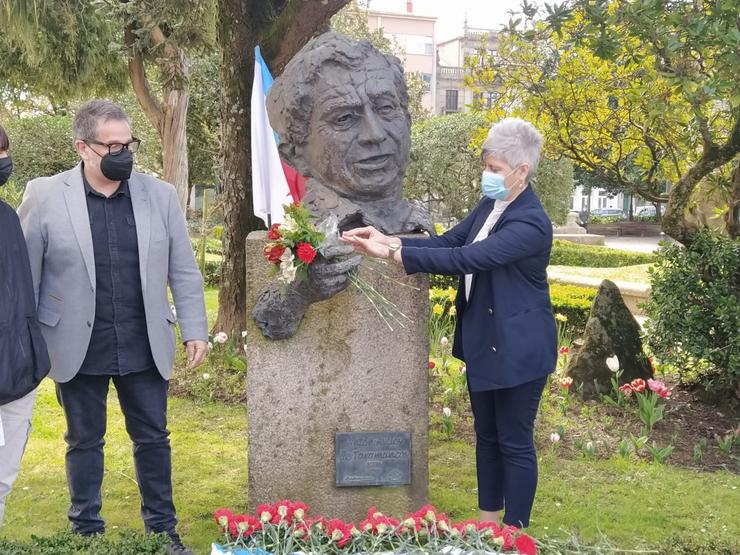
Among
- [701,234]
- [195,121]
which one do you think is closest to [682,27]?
[701,234]

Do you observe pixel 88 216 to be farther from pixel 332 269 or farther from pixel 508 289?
pixel 508 289

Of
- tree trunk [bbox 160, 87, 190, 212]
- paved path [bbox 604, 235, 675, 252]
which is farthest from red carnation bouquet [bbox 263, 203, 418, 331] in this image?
paved path [bbox 604, 235, 675, 252]

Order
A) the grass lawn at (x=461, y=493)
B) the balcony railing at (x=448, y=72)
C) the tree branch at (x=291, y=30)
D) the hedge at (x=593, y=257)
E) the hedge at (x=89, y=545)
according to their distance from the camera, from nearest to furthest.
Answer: the hedge at (x=89, y=545)
the grass lawn at (x=461, y=493)
the tree branch at (x=291, y=30)
the hedge at (x=593, y=257)
the balcony railing at (x=448, y=72)

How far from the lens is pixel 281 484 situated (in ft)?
11.3

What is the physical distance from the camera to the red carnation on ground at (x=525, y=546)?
8.28ft

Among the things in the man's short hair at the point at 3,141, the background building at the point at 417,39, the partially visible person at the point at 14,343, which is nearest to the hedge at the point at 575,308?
the partially visible person at the point at 14,343

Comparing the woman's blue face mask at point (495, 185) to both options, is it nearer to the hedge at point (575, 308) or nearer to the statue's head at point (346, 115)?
the statue's head at point (346, 115)

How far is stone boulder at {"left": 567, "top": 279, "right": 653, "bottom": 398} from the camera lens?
5.70 m

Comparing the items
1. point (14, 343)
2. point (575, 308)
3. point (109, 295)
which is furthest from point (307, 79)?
point (575, 308)

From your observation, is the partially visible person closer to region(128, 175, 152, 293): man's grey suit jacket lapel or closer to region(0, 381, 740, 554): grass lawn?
region(128, 175, 152, 293): man's grey suit jacket lapel

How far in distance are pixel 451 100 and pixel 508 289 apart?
47.6 m

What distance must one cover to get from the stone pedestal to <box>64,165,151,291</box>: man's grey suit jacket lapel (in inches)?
18.0

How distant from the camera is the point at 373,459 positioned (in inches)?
136

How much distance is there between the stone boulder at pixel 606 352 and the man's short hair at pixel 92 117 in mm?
3963
